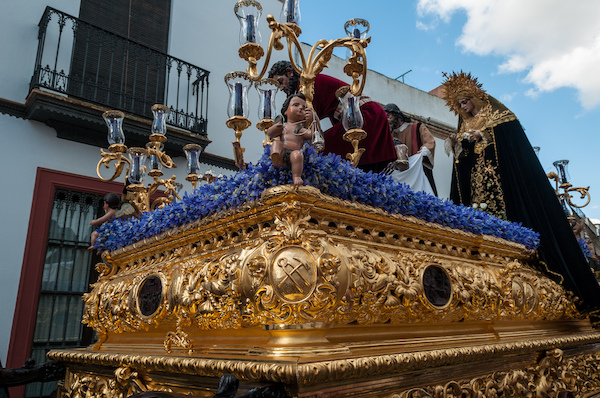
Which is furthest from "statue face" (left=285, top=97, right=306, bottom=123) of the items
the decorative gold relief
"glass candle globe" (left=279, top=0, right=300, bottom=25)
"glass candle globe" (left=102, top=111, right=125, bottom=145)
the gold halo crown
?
the gold halo crown

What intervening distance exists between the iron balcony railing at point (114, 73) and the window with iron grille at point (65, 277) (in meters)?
1.54

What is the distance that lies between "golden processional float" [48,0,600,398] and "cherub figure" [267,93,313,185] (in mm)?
96

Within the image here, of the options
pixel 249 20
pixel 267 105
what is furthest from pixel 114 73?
pixel 249 20

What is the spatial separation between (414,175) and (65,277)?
486 cm

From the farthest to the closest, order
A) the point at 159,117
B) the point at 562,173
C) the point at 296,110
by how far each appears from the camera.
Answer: the point at 562,173 → the point at 159,117 → the point at 296,110

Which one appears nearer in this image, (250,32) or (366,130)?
(250,32)

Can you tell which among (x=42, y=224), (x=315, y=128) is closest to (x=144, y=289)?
(x=315, y=128)

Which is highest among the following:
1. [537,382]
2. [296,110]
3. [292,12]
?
[292,12]

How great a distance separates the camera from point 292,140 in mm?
1946

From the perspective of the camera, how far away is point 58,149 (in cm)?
596

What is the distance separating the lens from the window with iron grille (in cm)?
550

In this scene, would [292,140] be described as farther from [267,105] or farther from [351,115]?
[267,105]

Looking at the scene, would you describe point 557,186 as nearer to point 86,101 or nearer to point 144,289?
point 144,289

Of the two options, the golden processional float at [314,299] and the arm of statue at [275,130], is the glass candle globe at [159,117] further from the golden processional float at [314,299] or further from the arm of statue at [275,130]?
the arm of statue at [275,130]
